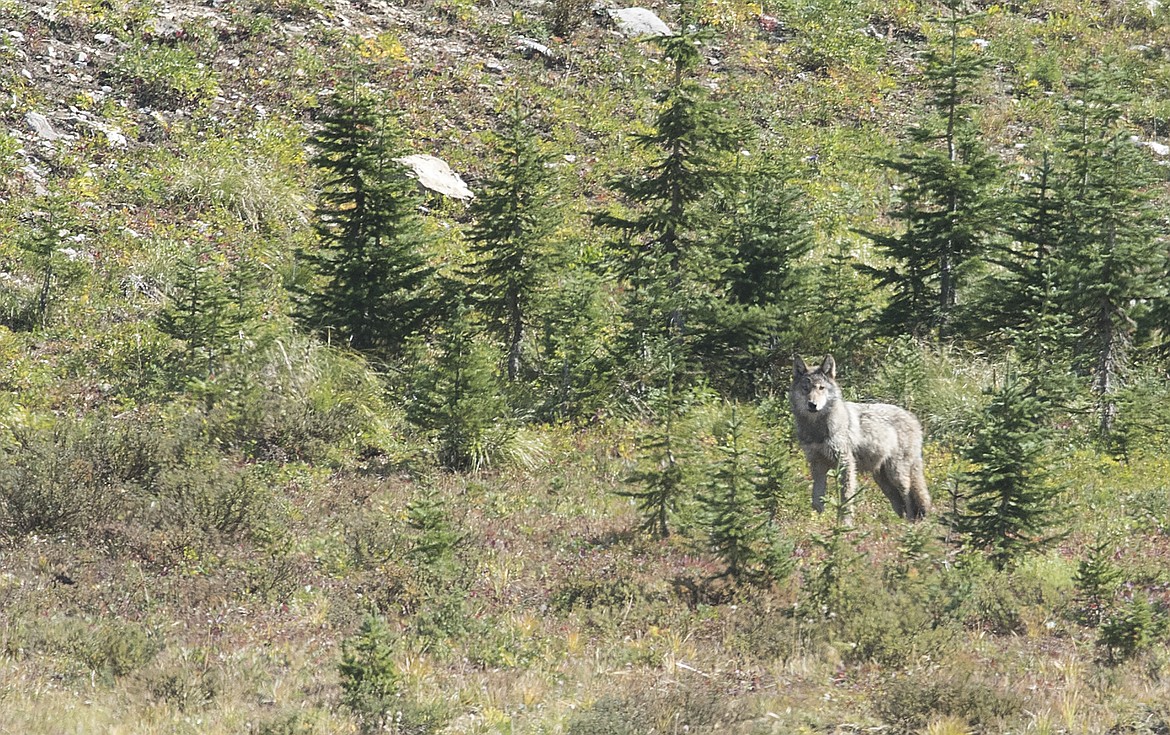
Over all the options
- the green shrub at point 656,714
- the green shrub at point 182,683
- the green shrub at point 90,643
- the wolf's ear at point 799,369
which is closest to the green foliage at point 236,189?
the wolf's ear at point 799,369

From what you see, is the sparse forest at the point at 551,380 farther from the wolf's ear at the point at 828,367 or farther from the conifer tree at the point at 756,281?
the wolf's ear at the point at 828,367

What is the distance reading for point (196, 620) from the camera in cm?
1052

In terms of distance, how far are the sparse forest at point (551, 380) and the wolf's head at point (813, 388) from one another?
87cm

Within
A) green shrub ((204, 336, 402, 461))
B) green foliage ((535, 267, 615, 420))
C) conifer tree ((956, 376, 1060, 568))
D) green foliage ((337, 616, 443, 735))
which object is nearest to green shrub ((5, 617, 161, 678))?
green foliage ((337, 616, 443, 735))

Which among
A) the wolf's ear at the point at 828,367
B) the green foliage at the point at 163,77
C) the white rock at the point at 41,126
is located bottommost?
the white rock at the point at 41,126

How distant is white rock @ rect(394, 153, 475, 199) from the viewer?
82.4 feet

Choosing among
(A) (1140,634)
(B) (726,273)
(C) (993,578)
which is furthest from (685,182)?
(A) (1140,634)

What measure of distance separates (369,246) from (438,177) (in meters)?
7.81

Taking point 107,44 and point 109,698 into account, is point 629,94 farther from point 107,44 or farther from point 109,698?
point 109,698

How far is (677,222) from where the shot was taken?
60.7ft

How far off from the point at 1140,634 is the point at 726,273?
996cm

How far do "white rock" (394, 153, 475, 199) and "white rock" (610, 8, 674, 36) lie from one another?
8664 mm

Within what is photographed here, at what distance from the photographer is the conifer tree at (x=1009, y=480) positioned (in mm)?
11477

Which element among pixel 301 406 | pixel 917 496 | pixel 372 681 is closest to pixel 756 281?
pixel 917 496
